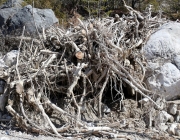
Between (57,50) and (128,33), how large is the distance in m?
1.23

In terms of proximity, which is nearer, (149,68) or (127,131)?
(127,131)

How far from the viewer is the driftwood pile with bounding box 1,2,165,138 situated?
5227 mm

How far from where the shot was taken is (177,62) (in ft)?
19.8

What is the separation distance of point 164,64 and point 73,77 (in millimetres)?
1534

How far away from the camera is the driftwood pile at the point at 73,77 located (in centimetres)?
523

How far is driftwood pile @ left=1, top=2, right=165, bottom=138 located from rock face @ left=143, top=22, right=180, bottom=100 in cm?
16

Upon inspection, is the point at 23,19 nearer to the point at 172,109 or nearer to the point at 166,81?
the point at 166,81

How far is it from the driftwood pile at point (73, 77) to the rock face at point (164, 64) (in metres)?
0.16

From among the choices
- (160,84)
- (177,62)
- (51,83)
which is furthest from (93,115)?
(177,62)

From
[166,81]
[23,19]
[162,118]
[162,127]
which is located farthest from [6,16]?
[162,127]

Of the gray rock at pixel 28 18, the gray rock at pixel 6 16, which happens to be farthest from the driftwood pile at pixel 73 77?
the gray rock at pixel 6 16

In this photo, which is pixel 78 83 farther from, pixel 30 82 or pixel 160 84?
pixel 160 84

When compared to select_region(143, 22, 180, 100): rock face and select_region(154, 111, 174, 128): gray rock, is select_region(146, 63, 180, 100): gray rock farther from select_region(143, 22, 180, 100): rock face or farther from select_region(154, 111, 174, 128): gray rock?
select_region(154, 111, 174, 128): gray rock

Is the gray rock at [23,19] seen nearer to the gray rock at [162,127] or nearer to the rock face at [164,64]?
the rock face at [164,64]
